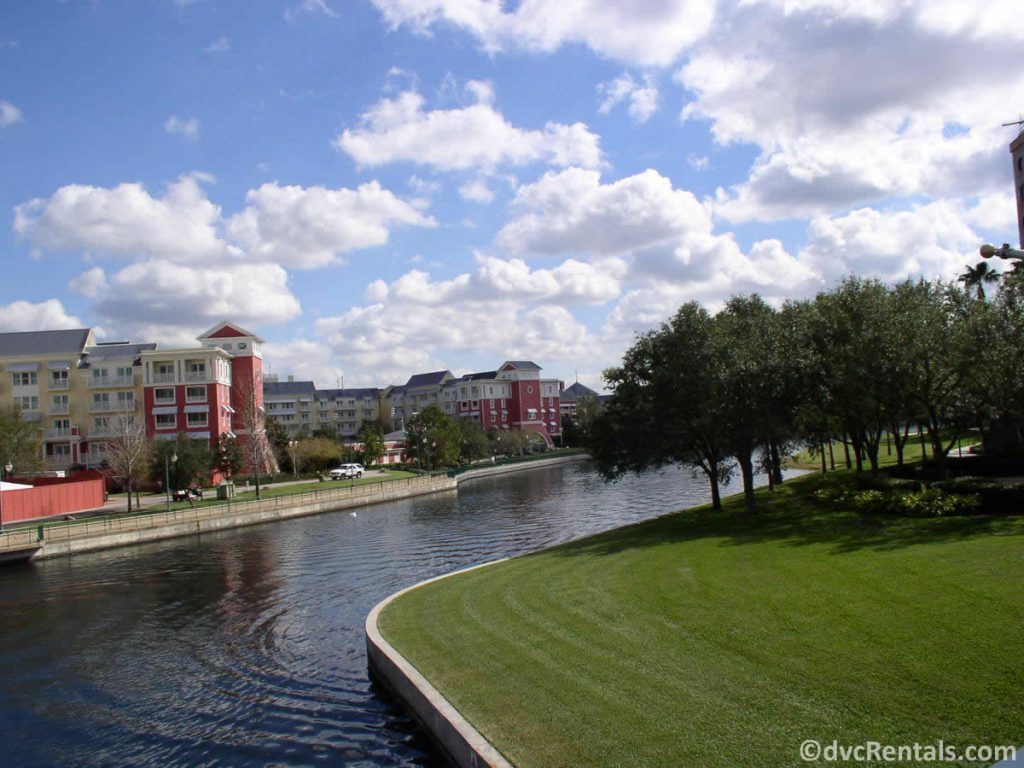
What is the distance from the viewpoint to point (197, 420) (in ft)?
257

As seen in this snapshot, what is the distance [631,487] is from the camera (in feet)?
211


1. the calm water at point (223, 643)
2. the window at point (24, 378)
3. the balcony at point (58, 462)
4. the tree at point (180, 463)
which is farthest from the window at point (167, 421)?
→ the calm water at point (223, 643)

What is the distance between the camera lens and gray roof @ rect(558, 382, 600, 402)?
182 m

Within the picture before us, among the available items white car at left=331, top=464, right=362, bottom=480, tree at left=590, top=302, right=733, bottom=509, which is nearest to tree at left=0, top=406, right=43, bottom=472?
white car at left=331, top=464, right=362, bottom=480

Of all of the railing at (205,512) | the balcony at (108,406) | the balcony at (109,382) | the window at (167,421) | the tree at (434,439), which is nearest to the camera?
the railing at (205,512)

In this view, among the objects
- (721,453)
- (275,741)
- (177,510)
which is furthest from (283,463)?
(275,741)

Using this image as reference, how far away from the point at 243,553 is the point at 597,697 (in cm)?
3129

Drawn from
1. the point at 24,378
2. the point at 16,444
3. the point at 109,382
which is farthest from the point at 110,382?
the point at 16,444

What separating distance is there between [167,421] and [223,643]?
212ft

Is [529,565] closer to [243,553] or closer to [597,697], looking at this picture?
[597,697]

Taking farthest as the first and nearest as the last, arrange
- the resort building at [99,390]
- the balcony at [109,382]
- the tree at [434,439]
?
the tree at [434,439], the balcony at [109,382], the resort building at [99,390]

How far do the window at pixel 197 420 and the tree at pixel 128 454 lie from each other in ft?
27.9

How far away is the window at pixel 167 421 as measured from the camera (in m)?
78.2

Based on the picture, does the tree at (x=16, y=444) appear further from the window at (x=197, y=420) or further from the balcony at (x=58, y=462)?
the window at (x=197, y=420)
